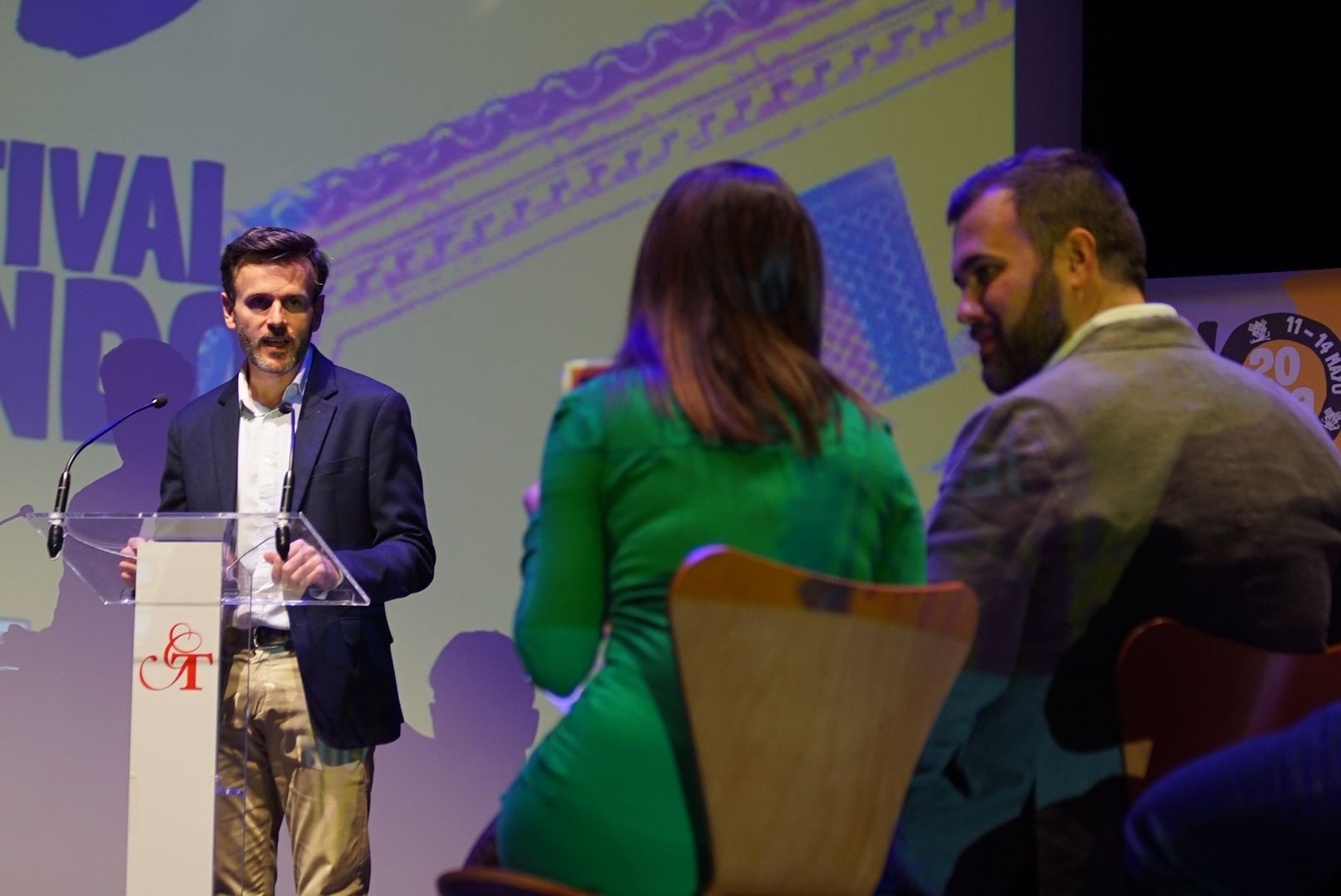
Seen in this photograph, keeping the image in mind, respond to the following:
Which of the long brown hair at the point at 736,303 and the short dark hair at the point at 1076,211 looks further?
the short dark hair at the point at 1076,211

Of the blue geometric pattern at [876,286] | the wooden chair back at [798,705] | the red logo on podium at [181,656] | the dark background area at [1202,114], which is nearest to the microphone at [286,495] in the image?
the red logo on podium at [181,656]

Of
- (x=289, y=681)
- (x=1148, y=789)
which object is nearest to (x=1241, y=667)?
(x=1148, y=789)

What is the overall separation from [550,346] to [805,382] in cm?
278

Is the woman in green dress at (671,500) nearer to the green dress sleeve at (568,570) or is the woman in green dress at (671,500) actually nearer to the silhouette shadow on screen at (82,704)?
the green dress sleeve at (568,570)

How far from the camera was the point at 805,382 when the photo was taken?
1625 millimetres

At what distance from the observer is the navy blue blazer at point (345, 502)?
9.87 ft

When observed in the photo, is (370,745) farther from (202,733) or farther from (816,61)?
(816,61)

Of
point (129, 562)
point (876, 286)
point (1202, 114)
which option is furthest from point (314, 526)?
point (1202, 114)

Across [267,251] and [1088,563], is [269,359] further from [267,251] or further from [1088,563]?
[1088,563]

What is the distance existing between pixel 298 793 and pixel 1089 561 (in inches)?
74.7

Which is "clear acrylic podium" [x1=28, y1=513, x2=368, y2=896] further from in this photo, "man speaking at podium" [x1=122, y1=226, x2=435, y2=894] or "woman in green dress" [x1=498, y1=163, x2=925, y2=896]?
"woman in green dress" [x1=498, y1=163, x2=925, y2=896]

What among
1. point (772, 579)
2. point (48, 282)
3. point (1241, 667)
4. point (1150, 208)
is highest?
point (1150, 208)

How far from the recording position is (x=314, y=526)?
3113 millimetres

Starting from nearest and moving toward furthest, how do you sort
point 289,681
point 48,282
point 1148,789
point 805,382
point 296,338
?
point 805,382
point 1148,789
point 289,681
point 296,338
point 48,282
